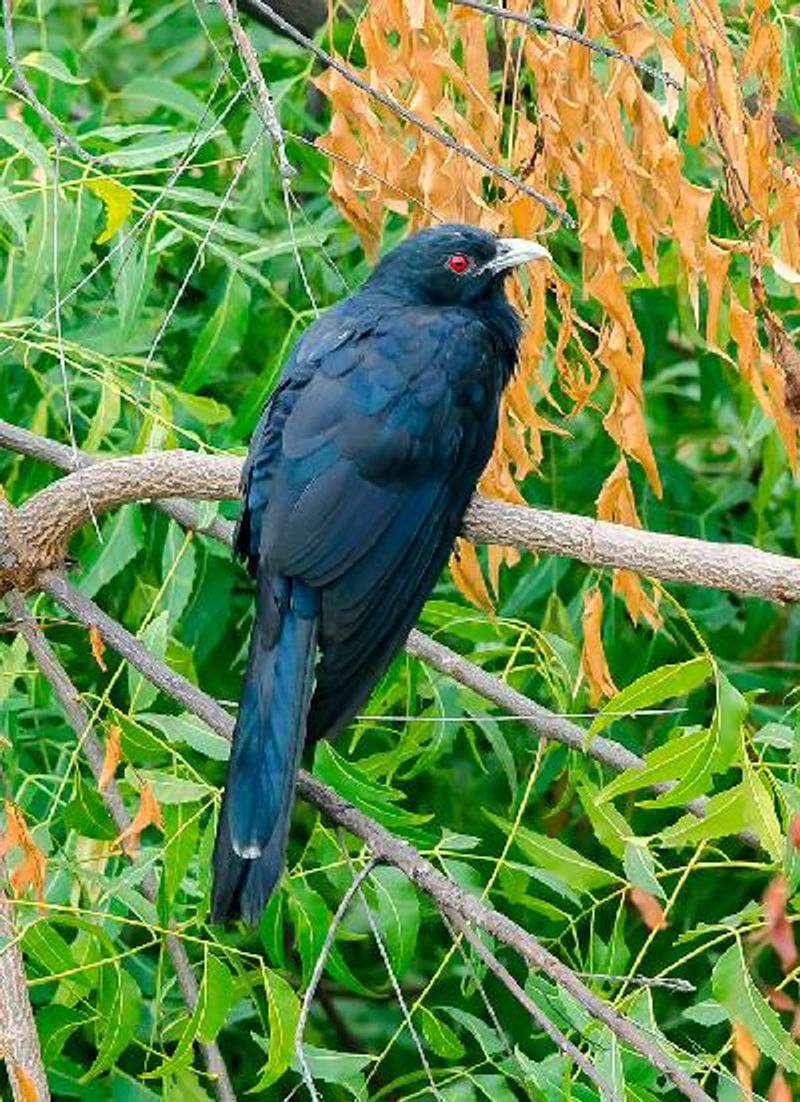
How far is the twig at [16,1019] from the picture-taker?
2773 millimetres

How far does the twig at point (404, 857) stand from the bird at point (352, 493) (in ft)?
0.21

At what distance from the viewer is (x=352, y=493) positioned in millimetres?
3564

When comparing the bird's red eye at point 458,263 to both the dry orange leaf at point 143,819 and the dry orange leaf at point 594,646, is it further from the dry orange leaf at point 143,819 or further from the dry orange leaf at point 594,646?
the dry orange leaf at point 143,819

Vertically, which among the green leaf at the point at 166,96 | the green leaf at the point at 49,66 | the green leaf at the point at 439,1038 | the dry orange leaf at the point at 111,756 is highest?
the green leaf at the point at 49,66

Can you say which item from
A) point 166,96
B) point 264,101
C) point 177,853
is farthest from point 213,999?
point 166,96

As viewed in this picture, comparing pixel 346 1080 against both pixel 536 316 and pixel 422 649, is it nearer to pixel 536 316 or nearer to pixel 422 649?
pixel 422 649

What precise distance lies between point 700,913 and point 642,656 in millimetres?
641

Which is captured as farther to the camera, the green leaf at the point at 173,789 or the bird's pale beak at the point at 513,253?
the bird's pale beak at the point at 513,253

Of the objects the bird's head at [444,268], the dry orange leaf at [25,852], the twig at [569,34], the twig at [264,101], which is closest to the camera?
the twig at [264,101]

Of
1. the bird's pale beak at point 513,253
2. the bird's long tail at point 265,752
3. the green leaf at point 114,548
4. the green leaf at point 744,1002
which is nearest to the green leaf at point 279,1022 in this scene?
the bird's long tail at point 265,752

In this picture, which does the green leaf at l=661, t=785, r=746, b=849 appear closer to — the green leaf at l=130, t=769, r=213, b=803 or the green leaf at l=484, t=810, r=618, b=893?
the green leaf at l=484, t=810, r=618, b=893

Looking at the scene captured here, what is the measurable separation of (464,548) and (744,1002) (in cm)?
113

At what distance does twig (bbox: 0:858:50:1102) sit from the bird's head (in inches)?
61.4

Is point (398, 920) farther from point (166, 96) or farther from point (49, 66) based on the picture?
point (166, 96)
